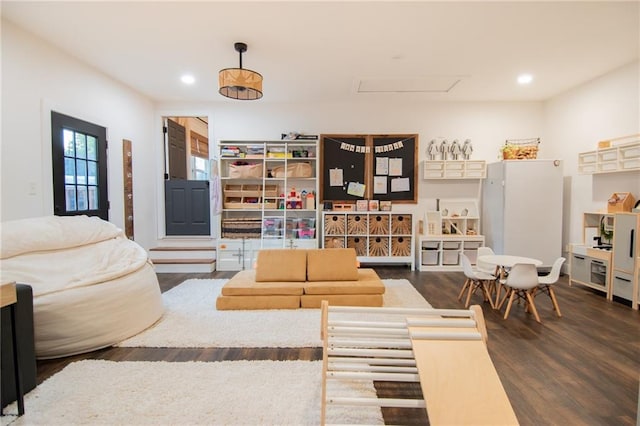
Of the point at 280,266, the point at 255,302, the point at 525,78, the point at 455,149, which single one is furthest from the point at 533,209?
the point at 255,302

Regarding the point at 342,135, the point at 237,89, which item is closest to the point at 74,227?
the point at 237,89

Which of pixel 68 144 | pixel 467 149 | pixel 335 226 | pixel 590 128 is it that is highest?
pixel 590 128

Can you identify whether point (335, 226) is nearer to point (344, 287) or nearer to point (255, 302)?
point (344, 287)

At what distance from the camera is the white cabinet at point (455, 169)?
545 centimetres

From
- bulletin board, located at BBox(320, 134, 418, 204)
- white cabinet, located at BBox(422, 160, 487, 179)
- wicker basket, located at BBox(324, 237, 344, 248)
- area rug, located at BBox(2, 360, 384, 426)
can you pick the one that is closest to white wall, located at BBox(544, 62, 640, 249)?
white cabinet, located at BBox(422, 160, 487, 179)

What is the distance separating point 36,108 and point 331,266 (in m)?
3.57

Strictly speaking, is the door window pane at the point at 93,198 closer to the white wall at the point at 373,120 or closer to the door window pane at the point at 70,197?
the door window pane at the point at 70,197

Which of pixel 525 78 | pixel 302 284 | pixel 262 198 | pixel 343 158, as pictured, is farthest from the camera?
pixel 343 158

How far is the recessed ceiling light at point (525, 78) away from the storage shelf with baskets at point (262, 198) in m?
3.16

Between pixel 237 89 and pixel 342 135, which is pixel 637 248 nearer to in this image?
pixel 342 135

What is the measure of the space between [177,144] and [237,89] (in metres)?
3.36

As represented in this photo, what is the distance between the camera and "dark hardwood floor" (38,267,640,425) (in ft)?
6.03

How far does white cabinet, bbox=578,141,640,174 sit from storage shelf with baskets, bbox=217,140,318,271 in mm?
3911

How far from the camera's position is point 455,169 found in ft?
18.0
